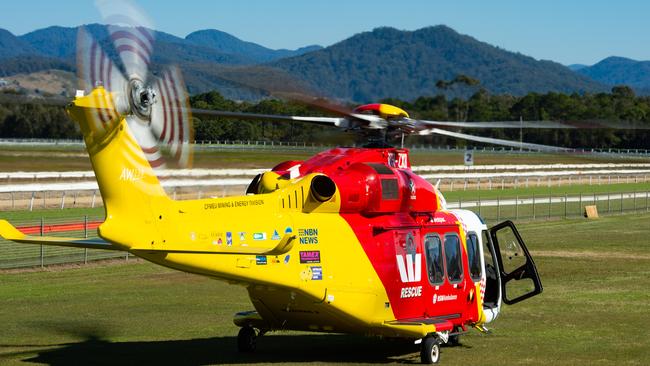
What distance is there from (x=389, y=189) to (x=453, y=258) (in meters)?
2.03

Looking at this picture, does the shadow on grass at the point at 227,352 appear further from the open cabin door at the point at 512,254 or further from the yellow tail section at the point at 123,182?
the yellow tail section at the point at 123,182

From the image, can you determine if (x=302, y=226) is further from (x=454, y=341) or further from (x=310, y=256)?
(x=454, y=341)

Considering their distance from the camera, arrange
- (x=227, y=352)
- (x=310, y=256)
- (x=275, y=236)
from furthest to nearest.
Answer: (x=227, y=352)
(x=310, y=256)
(x=275, y=236)

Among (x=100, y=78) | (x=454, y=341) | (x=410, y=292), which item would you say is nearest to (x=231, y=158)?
(x=454, y=341)

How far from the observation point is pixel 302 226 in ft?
51.5

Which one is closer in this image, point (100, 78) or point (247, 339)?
point (100, 78)

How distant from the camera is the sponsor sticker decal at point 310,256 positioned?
15.5 meters

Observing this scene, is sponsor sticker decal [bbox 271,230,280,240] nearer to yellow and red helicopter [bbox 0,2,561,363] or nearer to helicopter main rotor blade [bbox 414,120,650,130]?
yellow and red helicopter [bbox 0,2,561,363]

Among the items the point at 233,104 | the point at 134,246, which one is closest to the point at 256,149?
the point at 233,104

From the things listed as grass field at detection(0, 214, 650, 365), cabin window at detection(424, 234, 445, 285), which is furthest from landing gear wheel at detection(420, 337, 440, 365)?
cabin window at detection(424, 234, 445, 285)

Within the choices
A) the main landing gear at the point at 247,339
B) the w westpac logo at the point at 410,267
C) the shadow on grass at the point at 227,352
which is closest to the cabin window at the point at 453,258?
the w westpac logo at the point at 410,267

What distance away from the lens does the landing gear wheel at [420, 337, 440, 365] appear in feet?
54.1

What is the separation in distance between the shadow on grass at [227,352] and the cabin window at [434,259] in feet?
4.37

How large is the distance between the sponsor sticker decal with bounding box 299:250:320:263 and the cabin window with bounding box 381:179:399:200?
1.68 m
